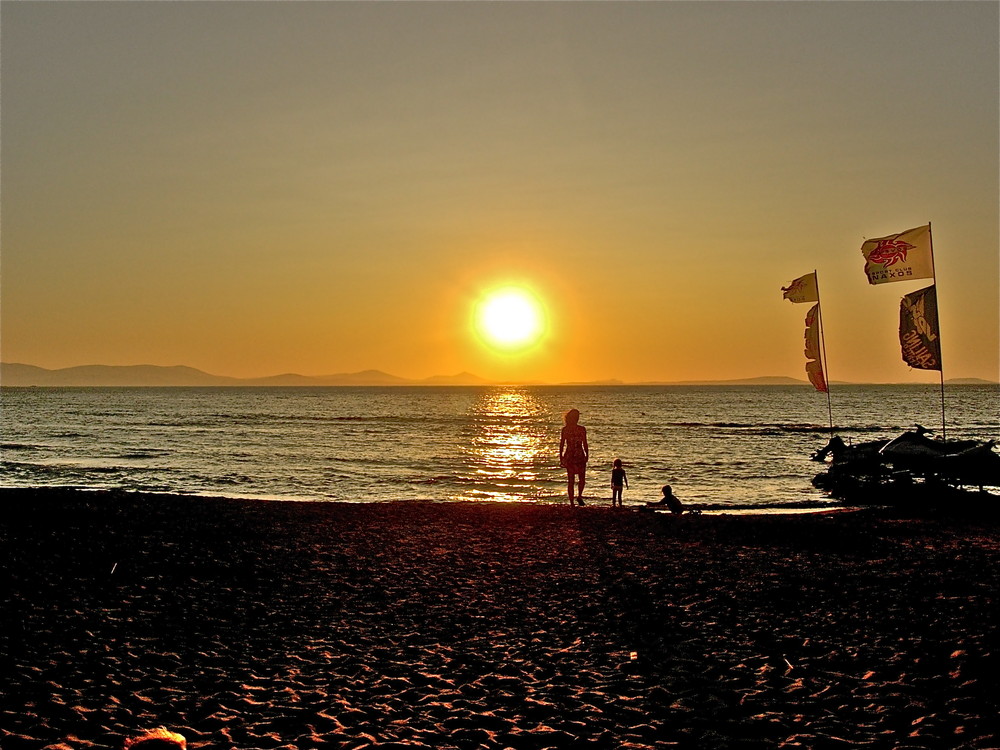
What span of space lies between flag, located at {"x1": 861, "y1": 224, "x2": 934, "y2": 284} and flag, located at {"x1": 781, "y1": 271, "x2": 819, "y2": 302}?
6399 mm

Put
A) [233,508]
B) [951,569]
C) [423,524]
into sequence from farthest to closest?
[233,508] < [423,524] < [951,569]

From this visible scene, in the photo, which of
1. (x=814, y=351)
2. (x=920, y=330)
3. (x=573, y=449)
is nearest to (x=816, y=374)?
(x=814, y=351)

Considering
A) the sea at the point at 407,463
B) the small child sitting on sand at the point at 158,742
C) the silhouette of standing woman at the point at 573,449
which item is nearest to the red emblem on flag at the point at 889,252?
the sea at the point at 407,463

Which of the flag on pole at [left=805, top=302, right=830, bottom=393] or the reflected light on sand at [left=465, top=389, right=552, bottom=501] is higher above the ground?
the flag on pole at [left=805, top=302, right=830, bottom=393]

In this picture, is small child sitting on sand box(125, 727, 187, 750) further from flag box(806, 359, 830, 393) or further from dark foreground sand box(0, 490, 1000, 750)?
flag box(806, 359, 830, 393)

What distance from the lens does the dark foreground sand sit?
6238 mm

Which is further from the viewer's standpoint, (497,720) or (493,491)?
(493,491)

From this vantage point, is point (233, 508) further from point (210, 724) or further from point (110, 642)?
point (210, 724)

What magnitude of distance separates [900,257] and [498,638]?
21.7 metres

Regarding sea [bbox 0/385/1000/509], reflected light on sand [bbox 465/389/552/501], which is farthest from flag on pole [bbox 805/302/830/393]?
reflected light on sand [bbox 465/389/552/501]

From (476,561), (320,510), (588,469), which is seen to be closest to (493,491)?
(588,469)

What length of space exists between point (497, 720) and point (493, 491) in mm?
23213

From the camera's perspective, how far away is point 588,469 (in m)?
36.6

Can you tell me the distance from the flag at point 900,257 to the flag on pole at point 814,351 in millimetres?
5960
